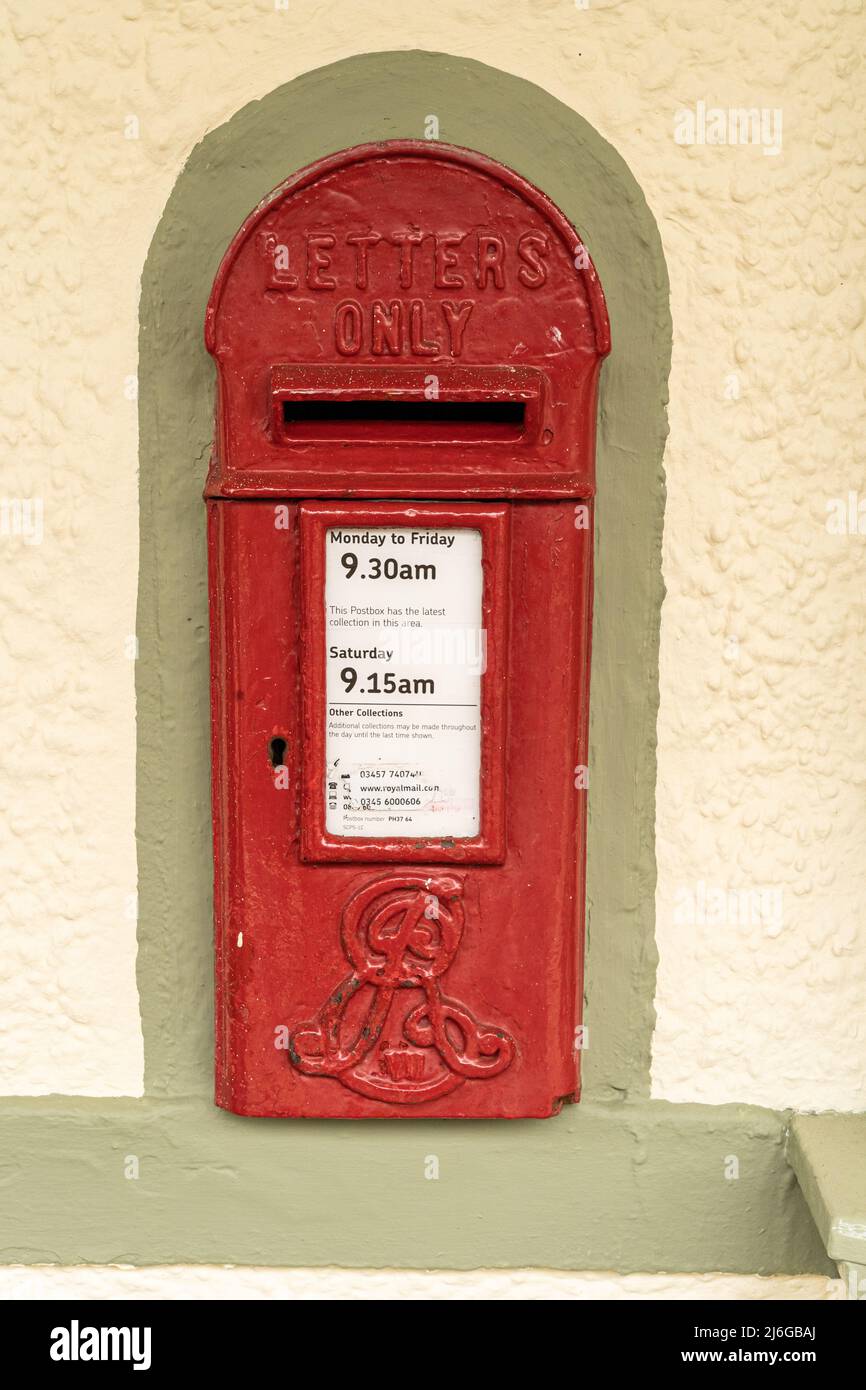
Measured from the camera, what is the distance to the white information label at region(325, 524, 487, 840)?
1.49m

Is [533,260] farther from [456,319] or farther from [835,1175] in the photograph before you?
[835,1175]

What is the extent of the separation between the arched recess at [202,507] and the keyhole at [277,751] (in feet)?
0.52

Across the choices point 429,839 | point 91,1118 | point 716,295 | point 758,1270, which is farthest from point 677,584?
point 91,1118

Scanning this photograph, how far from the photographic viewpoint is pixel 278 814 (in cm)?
155

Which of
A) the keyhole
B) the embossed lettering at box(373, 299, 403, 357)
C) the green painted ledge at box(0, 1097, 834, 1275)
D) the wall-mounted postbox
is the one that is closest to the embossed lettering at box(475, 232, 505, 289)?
the wall-mounted postbox

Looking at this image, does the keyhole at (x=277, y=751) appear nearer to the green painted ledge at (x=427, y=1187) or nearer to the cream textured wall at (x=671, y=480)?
the cream textured wall at (x=671, y=480)

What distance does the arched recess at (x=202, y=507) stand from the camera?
154 cm

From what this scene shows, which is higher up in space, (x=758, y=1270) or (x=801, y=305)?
(x=801, y=305)

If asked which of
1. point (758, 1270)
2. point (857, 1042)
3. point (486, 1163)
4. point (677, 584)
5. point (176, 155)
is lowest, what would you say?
point (758, 1270)

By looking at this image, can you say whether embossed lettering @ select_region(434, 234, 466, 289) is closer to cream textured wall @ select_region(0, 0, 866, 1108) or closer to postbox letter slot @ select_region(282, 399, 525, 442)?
postbox letter slot @ select_region(282, 399, 525, 442)

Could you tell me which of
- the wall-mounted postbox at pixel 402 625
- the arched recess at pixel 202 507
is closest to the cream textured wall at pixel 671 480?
the arched recess at pixel 202 507

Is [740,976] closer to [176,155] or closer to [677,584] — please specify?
[677,584]

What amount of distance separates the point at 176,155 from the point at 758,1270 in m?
1.84

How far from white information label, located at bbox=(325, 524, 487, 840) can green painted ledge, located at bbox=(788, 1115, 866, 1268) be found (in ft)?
2.21
